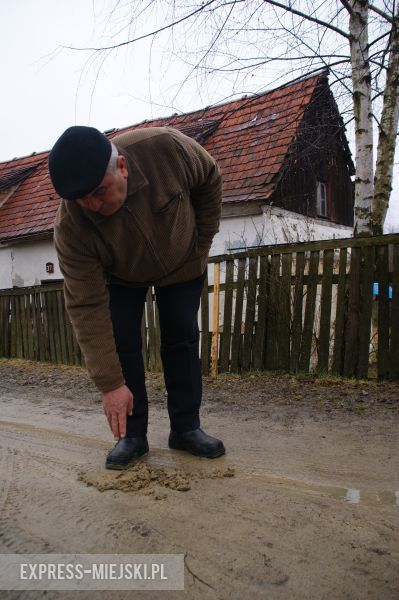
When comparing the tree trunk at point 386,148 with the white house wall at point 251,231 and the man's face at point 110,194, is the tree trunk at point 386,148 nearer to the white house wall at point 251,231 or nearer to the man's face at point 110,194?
the white house wall at point 251,231

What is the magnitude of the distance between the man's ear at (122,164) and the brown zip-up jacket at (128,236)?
6 cm

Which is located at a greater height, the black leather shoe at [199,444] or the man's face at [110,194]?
the man's face at [110,194]

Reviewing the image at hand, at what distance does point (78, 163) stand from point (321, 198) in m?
11.5

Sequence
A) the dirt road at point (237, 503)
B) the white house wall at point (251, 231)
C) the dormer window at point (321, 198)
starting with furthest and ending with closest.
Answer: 1. the dormer window at point (321, 198)
2. the white house wall at point (251, 231)
3. the dirt road at point (237, 503)

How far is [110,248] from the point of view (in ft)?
6.63

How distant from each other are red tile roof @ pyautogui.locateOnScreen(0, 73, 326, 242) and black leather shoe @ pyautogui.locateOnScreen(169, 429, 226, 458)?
4.91m

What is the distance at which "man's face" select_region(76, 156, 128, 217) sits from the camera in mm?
1786

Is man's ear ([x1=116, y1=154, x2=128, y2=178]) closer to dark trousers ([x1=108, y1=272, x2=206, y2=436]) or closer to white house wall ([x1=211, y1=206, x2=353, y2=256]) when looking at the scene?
dark trousers ([x1=108, y1=272, x2=206, y2=436])

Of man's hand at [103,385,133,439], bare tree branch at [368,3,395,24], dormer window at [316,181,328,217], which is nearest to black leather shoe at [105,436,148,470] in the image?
man's hand at [103,385,133,439]

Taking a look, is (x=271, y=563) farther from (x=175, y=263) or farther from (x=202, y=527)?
(x=175, y=263)

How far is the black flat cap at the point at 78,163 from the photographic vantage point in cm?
170

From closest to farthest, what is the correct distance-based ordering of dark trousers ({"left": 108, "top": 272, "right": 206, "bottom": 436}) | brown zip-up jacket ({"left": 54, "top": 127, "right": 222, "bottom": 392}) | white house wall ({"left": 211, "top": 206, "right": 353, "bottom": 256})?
brown zip-up jacket ({"left": 54, "top": 127, "right": 222, "bottom": 392})
dark trousers ({"left": 108, "top": 272, "right": 206, "bottom": 436})
white house wall ({"left": 211, "top": 206, "right": 353, "bottom": 256})

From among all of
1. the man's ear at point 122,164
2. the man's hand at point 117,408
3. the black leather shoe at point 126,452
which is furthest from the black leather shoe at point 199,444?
the man's ear at point 122,164

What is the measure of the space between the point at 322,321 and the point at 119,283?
272 cm
